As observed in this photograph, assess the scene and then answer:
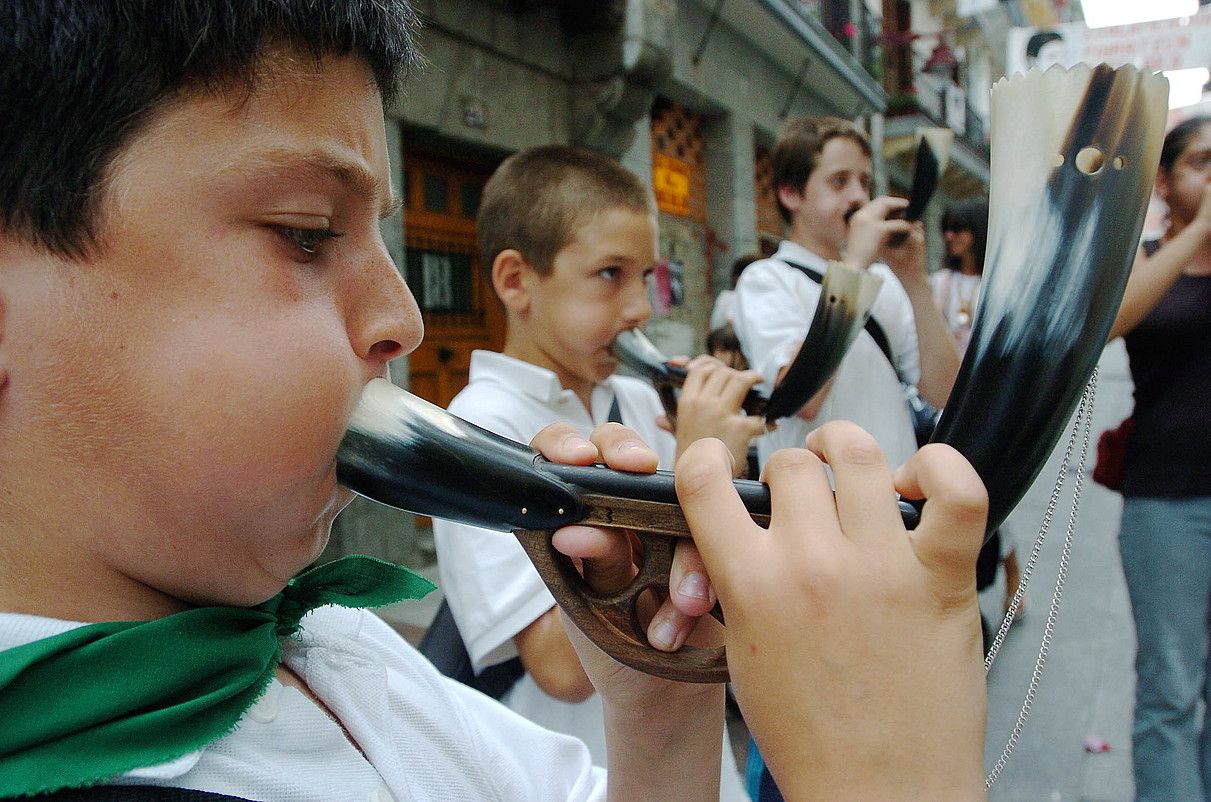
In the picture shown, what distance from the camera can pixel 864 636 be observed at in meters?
0.56

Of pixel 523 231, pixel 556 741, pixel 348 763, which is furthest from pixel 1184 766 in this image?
pixel 348 763

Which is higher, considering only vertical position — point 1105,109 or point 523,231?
point 1105,109

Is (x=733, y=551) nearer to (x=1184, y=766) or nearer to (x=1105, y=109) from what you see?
(x=1105, y=109)

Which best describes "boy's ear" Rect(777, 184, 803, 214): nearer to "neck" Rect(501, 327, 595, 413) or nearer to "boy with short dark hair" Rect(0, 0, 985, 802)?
"neck" Rect(501, 327, 595, 413)

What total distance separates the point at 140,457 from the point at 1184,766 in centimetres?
290

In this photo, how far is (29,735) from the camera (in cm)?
60

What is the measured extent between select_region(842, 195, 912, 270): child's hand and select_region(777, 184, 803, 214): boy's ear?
48 cm

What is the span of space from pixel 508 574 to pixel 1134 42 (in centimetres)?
574

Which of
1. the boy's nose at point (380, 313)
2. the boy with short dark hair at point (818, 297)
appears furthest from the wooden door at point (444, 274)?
the boy's nose at point (380, 313)

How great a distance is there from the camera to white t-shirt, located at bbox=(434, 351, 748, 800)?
1.45 metres

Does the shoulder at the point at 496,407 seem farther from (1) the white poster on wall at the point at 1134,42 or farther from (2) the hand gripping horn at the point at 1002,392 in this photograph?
(1) the white poster on wall at the point at 1134,42

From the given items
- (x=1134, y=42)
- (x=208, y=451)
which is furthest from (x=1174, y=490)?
(x=1134, y=42)

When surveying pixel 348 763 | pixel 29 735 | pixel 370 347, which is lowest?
pixel 348 763

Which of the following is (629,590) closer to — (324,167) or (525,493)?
(525,493)
